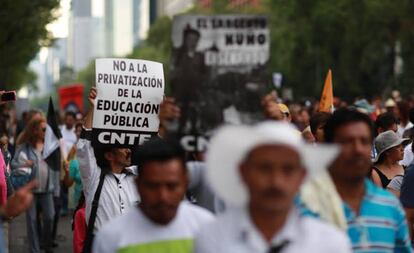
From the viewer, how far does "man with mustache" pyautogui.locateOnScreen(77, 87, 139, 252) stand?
8.00 metres

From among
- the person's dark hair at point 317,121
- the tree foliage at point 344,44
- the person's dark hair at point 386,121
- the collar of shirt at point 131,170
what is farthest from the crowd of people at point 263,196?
the tree foliage at point 344,44

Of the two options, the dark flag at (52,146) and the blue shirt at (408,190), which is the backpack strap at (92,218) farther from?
the dark flag at (52,146)

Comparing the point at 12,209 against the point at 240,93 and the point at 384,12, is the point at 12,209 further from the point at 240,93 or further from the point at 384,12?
the point at 384,12

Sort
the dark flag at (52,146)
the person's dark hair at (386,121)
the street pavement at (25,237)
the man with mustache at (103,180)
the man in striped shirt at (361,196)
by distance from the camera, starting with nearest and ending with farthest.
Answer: the man in striped shirt at (361,196), the man with mustache at (103,180), the person's dark hair at (386,121), the dark flag at (52,146), the street pavement at (25,237)

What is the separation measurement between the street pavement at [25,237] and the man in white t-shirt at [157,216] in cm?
1004

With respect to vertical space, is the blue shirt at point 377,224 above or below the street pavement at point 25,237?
above

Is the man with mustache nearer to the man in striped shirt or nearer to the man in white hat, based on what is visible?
the man in striped shirt

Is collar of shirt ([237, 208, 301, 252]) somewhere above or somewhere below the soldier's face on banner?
below

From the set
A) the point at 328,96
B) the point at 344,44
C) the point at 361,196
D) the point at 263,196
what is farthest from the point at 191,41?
the point at 344,44

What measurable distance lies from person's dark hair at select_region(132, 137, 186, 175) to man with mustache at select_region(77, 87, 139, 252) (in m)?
2.76

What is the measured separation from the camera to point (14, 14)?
32375mm

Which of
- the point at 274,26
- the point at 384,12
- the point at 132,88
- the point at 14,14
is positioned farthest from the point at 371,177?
the point at 274,26

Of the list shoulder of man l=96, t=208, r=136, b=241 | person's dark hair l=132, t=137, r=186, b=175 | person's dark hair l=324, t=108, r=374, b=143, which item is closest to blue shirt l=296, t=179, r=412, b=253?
person's dark hair l=324, t=108, r=374, b=143

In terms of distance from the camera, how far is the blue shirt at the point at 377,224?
539 cm
